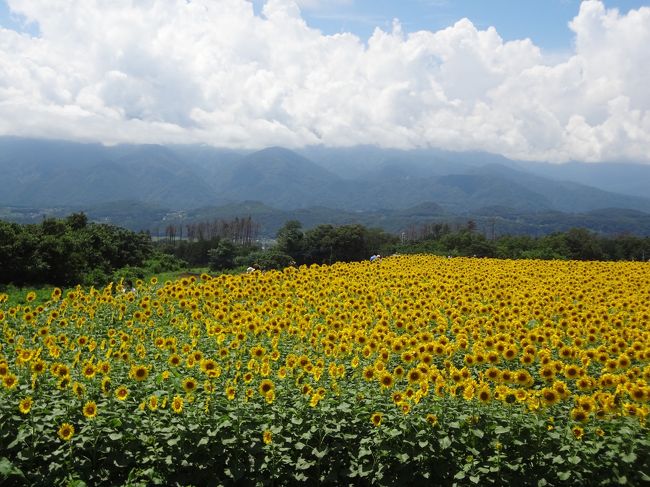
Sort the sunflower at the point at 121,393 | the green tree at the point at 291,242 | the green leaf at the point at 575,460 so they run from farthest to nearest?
the green tree at the point at 291,242, the sunflower at the point at 121,393, the green leaf at the point at 575,460

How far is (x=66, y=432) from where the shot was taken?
5801 millimetres

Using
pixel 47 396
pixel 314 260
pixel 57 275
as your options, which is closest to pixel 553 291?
pixel 47 396

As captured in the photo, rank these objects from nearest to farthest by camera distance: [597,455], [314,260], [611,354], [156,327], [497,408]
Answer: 1. [597,455]
2. [497,408]
3. [611,354]
4. [156,327]
5. [314,260]

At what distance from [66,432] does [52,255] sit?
70.6 ft

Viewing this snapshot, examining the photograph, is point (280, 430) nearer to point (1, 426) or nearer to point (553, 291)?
point (1, 426)

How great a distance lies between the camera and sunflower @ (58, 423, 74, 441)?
5754mm

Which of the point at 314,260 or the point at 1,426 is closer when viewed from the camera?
the point at 1,426

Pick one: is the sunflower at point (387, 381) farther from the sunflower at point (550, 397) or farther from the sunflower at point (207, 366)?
the sunflower at point (207, 366)

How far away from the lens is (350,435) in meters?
6.20

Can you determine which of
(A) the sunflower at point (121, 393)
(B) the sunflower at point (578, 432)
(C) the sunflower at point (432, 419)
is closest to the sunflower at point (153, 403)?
(A) the sunflower at point (121, 393)

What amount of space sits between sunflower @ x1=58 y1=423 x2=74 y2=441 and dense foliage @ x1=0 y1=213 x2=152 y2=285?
2064cm

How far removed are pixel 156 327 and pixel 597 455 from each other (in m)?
8.12

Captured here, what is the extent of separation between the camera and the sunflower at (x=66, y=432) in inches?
227

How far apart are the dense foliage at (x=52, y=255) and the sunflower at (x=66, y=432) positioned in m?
20.6
